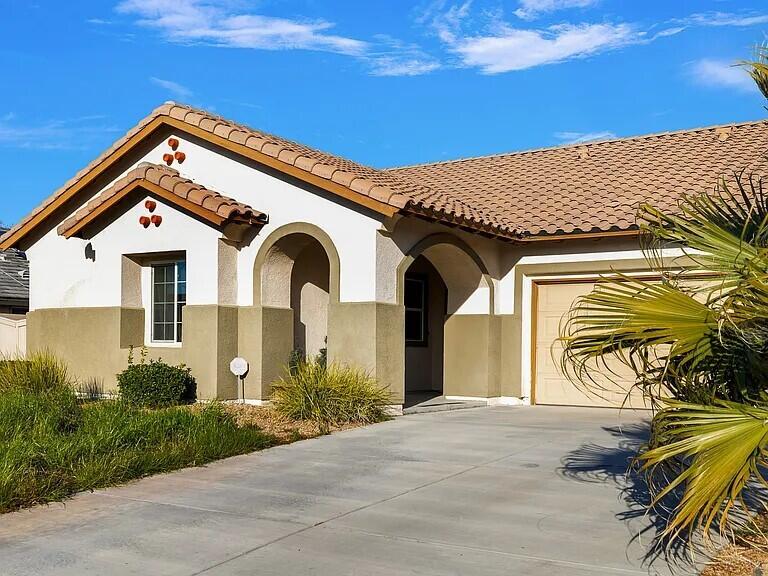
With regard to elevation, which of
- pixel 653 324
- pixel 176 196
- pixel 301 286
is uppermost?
pixel 176 196

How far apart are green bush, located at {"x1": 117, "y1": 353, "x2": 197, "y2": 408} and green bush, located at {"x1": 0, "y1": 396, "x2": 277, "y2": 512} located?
1.57 meters

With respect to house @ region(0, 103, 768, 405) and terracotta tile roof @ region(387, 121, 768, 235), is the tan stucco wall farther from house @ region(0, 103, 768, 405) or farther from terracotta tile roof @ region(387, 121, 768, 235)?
terracotta tile roof @ region(387, 121, 768, 235)

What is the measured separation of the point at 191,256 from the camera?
14.7 metres

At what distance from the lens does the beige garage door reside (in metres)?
16.0

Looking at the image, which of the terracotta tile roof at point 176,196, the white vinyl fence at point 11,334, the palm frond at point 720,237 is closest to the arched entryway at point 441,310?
the terracotta tile roof at point 176,196

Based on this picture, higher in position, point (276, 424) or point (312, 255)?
point (312, 255)

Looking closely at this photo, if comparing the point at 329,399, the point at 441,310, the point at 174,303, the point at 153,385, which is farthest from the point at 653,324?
the point at 441,310

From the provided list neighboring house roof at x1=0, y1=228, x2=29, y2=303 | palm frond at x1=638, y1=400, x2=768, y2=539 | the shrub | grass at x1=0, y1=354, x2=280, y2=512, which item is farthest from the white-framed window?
neighboring house roof at x1=0, y1=228, x2=29, y2=303

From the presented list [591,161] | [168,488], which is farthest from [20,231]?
[591,161]

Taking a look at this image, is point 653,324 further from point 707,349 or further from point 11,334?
point 11,334

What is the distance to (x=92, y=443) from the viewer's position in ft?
29.8

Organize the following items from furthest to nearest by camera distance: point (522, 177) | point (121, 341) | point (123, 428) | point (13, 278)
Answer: point (13, 278) < point (522, 177) < point (121, 341) < point (123, 428)

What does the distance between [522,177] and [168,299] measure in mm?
7863

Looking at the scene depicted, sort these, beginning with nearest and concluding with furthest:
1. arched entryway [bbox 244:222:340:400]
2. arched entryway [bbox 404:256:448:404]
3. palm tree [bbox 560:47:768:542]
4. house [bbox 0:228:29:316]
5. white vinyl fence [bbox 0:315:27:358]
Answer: palm tree [bbox 560:47:768:542], arched entryway [bbox 244:222:340:400], arched entryway [bbox 404:256:448:404], white vinyl fence [bbox 0:315:27:358], house [bbox 0:228:29:316]
